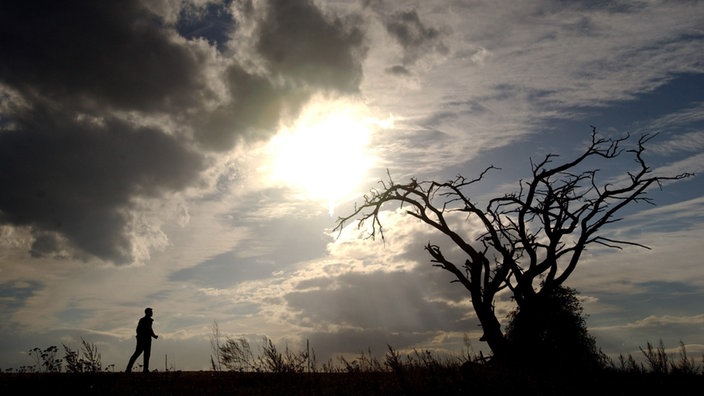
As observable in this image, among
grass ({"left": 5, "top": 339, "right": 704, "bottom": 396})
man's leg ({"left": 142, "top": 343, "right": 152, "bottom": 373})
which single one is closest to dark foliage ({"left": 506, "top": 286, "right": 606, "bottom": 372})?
grass ({"left": 5, "top": 339, "right": 704, "bottom": 396})

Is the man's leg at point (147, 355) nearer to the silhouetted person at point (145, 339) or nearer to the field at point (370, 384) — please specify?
the silhouetted person at point (145, 339)

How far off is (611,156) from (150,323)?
17.9 m

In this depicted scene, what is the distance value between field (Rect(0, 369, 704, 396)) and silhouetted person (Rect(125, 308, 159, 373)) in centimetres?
174

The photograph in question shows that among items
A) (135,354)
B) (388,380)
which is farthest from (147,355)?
(388,380)

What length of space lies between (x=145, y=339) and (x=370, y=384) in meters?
10.3

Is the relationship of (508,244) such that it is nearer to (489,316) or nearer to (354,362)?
(489,316)

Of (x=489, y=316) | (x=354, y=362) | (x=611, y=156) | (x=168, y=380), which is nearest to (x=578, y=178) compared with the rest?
(x=611, y=156)

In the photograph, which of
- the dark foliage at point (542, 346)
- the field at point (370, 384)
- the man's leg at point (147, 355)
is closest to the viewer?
the field at point (370, 384)

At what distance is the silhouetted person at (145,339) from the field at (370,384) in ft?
5.70

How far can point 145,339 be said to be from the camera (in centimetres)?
1755

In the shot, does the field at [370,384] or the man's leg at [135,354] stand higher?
the man's leg at [135,354]

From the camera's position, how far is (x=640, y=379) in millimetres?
11953

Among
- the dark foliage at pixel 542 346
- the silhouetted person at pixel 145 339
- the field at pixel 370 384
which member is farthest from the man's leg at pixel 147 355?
the dark foliage at pixel 542 346

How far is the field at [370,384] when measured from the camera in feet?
30.8
